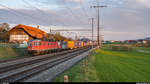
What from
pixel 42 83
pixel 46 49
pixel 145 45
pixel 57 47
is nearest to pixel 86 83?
pixel 42 83

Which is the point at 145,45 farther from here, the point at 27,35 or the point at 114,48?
the point at 27,35

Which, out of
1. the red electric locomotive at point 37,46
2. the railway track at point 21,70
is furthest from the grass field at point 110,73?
the red electric locomotive at point 37,46

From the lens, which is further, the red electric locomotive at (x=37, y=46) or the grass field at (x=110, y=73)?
the red electric locomotive at (x=37, y=46)

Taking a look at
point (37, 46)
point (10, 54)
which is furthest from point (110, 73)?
point (10, 54)

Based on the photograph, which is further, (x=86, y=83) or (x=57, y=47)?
(x=57, y=47)

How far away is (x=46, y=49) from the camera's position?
102 feet

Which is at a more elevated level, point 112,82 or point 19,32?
point 19,32

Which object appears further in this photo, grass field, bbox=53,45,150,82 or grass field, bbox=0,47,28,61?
grass field, bbox=0,47,28,61

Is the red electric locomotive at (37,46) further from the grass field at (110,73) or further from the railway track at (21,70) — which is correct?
the grass field at (110,73)

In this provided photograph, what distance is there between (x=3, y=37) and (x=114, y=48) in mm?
44295

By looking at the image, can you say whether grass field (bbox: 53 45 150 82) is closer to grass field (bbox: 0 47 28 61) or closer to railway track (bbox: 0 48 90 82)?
railway track (bbox: 0 48 90 82)

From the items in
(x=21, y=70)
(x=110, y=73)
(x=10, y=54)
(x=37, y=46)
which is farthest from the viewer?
(x=37, y=46)

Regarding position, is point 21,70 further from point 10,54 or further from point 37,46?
point 10,54

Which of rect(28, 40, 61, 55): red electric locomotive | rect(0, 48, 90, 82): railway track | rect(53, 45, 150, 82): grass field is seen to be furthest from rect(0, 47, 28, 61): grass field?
rect(53, 45, 150, 82): grass field
